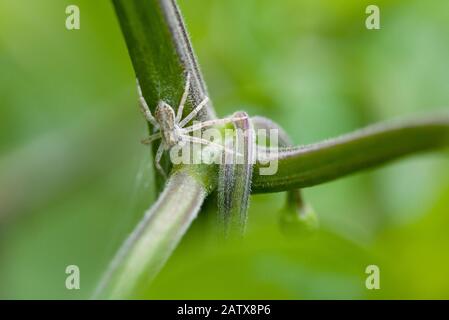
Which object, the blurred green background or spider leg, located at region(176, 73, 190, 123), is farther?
the blurred green background

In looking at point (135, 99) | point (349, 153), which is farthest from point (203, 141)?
point (135, 99)

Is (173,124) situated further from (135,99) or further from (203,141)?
(135,99)

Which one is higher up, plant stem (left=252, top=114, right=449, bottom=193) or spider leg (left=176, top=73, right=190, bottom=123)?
spider leg (left=176, top=73, right=190, bottom=123)

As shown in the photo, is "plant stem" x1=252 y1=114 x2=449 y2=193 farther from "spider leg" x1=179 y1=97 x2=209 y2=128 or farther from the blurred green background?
the blurred green background

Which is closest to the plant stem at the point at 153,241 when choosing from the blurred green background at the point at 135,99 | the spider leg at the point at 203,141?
the spider leg at the point at 203,141

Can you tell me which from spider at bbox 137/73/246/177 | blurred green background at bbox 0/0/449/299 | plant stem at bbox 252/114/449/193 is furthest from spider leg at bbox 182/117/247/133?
blurred green background at bbox 0/0/449/299

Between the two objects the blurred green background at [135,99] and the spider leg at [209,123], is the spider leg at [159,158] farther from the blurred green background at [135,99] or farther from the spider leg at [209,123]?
the blurred green background at [135,99]
